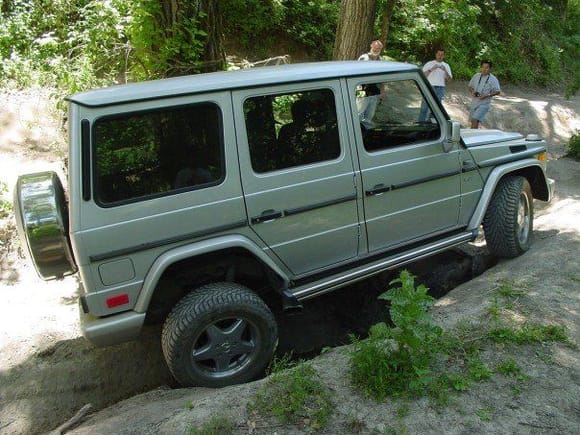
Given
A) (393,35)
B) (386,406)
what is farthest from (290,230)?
(393,35)

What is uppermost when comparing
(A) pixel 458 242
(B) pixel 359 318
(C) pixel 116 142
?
(C) pixel 116 142

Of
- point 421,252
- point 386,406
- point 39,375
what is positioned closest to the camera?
point 386,406

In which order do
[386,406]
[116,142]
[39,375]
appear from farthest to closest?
[39,375], [116,142], [386,406]

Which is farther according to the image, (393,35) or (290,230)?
(393,35)

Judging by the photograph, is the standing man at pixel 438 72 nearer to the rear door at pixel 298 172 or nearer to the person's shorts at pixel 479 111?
the person's shorts at pixel 479 111

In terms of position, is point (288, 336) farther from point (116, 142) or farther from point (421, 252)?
point (116, 142)

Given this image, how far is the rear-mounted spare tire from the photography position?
9.66ft

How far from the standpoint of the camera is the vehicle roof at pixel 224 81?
9.66 ft

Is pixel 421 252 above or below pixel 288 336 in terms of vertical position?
above

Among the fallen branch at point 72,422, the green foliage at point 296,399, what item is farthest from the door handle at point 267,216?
the fallen branch at point 72,422

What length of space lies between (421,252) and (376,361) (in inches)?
56.0

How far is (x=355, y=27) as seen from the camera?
7.34 m

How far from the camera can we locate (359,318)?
4672 mm

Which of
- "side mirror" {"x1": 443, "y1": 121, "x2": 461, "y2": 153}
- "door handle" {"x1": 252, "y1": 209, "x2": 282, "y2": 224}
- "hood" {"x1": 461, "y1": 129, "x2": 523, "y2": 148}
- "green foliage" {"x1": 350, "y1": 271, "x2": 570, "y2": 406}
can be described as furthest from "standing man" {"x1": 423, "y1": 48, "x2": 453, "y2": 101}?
"green foliage" {"x1": 350, "y1": 271, "x2": 570, "y2": 406}
